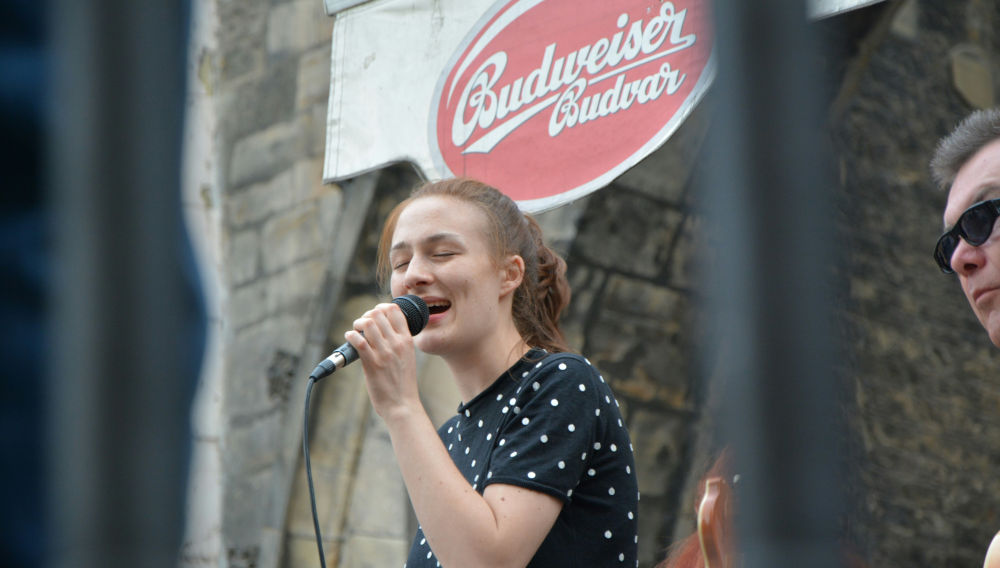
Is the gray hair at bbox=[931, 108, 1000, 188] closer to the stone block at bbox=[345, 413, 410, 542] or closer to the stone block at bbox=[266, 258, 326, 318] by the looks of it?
the stone block at bbox=[345, 413, 410, 542]

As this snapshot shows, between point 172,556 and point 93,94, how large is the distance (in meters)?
0.17

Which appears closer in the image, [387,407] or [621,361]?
[387,407]

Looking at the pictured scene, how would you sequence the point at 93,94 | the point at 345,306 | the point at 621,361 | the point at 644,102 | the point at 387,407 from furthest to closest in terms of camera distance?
1. the point at 345,306
2. the point at 621,361
3. the point at 644,102
4. the point at 387,407
5. the point at 93,94

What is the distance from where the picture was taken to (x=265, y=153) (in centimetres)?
686

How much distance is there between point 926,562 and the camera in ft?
20.5

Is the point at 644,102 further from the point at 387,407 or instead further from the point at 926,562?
the point at 926,562

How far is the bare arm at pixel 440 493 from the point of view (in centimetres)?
196

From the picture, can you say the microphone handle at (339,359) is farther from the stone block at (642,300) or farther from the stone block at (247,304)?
the stone block at (247,304)

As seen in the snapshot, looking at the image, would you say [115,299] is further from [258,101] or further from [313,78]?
[258,101]

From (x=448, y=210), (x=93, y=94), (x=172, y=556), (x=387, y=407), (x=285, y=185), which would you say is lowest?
(x=172, y=556)

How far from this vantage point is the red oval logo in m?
2.94

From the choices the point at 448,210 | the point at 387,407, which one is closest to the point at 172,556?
the point at 387,407

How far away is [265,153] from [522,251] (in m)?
4.61

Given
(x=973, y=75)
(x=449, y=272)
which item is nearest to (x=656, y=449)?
(x=973, y=75)
